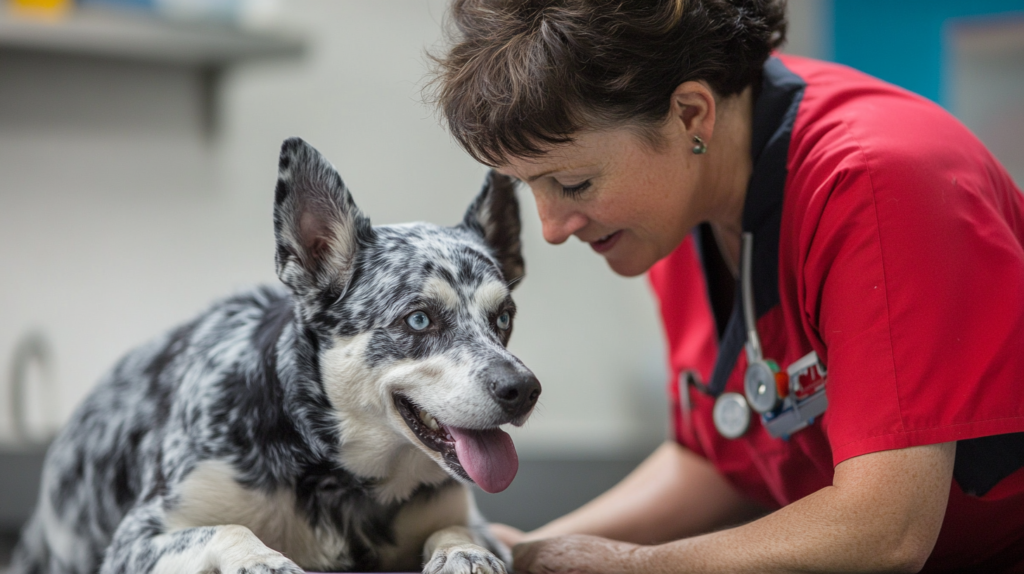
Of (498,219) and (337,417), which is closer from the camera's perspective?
(337,417)

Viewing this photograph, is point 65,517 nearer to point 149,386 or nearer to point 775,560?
point 149,386

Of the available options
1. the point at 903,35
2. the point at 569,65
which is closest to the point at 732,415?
the point at 569,65

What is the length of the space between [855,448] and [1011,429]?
0.65 ft

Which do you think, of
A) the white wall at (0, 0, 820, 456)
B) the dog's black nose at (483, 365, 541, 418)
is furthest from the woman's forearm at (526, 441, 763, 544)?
the white wall at (0, 0, 820, 456)

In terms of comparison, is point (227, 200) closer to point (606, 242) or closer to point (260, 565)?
point (606, 242)

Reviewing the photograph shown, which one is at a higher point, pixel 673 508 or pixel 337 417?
pixel 337 417

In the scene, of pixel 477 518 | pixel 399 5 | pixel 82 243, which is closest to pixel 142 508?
pixel 477 518

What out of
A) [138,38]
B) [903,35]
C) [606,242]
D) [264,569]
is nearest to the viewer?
[264,569]

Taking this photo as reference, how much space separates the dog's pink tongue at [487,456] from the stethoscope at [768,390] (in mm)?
462

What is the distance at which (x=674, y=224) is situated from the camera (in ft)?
4.75

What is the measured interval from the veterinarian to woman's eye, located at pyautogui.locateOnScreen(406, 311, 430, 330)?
271mm

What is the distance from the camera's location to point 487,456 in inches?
46.9

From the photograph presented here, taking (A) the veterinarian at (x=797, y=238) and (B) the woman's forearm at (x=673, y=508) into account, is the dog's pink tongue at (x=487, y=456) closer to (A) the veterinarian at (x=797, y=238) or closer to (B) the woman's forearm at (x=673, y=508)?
(A) the veterinarian at (x=797, y=238)

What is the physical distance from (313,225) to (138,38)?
6.61 ft
